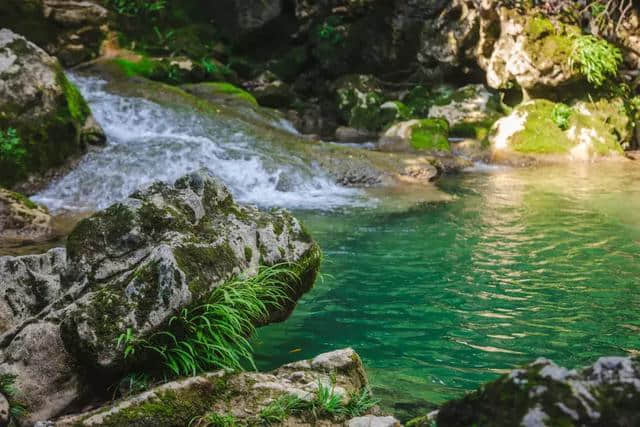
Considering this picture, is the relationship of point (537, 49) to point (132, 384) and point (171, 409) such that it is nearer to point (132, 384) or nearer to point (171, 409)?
point (132, 384)

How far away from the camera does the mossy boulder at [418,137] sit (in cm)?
1698

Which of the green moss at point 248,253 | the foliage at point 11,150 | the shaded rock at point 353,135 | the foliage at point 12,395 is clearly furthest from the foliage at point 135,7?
the foliage at point 12,395

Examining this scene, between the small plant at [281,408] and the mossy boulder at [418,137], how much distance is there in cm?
1400

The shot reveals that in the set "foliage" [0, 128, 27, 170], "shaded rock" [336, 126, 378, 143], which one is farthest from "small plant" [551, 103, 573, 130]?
"foliage" [0, 128, 27, 170]

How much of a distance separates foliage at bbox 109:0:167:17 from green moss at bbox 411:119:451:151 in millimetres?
11243

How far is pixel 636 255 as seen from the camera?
7695 millimetres

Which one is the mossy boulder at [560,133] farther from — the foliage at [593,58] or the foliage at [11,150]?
the foliage at [11,150]

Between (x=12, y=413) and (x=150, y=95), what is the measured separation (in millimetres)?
13665

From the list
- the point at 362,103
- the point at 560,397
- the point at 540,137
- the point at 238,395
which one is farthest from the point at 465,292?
the point at 362,103

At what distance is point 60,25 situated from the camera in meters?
18.8

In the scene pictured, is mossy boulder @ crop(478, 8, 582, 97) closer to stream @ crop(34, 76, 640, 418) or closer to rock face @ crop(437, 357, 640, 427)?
stream @ crop(34, 76, 640, 418)

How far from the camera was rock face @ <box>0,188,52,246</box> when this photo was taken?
27.1ft

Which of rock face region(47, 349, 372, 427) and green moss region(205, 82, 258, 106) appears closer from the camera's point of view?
rock face region(47, 349, 372, 427)

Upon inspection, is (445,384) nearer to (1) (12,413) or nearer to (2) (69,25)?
(1) (12,413)
